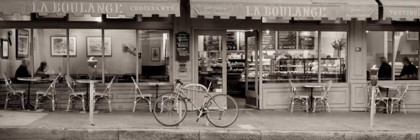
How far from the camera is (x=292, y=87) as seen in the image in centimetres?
1267

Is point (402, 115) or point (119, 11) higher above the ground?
point (119, 11)

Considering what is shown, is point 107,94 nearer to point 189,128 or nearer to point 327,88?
point 189,128

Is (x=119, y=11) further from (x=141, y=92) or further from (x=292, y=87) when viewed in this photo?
(x=292, y=87)

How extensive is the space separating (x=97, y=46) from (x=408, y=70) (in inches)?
344

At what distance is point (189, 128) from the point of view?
964 cm

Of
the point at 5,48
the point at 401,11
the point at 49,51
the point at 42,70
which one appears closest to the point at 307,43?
the point at 401,11

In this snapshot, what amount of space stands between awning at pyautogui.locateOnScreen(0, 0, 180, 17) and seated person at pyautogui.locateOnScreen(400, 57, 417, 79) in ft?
22.8

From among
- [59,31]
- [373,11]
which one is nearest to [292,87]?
[373,11]

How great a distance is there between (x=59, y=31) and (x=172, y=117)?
432cm

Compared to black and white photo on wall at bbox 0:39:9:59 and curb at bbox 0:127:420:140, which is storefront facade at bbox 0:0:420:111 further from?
curb at bbox 0:127:420:140

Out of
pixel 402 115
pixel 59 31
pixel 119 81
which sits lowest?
pixel 402 115

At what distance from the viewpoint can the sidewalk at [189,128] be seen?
9266mm

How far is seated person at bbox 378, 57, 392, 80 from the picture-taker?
43.8 feet

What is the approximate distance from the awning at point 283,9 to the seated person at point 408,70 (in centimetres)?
266
